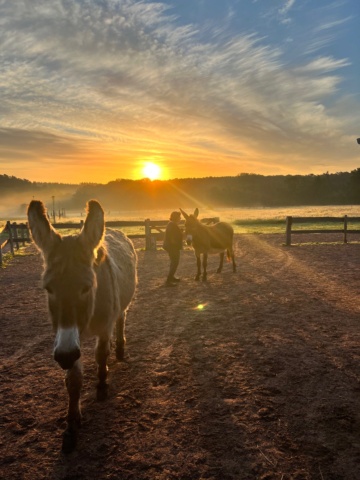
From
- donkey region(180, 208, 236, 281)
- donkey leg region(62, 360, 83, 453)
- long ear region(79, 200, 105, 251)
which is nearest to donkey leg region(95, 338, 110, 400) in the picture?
donkey leg region(62, 360, 83, 453)

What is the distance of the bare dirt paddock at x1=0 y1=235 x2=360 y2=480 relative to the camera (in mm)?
3229

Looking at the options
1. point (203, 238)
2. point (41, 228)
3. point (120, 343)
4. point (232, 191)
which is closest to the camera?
point (41, 228)

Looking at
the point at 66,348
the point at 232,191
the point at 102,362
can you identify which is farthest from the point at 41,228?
the point at 232,191

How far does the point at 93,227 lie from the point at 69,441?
2.27 metres

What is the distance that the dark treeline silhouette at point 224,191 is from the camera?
99.6 meters

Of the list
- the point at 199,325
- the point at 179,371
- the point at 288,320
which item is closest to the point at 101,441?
the point at 179,371

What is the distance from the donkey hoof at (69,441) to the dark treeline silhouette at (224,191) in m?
80.1

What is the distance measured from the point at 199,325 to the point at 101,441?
12.5ft

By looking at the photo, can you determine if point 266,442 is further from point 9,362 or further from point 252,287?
point 252,287

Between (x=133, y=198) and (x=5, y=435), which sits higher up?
(x=133, y=198)

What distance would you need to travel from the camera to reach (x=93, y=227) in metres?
3.25

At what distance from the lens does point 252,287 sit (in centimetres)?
1044

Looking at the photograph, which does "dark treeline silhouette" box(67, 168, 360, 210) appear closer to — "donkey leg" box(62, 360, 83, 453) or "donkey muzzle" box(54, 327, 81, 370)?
"donkey leg" box(62, 360, 83, 453)

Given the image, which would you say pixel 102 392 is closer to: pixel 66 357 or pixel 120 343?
pixel 120 343
